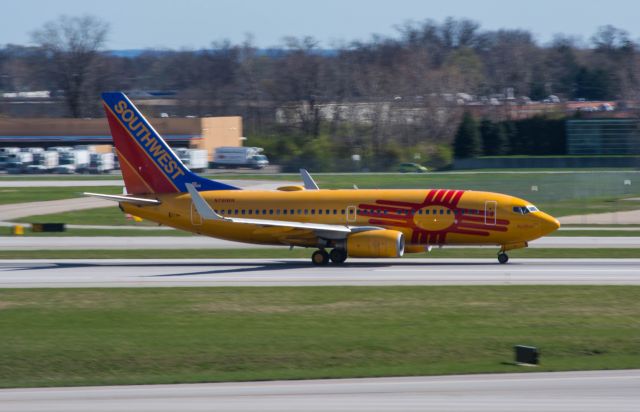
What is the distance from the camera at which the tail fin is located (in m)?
46.0

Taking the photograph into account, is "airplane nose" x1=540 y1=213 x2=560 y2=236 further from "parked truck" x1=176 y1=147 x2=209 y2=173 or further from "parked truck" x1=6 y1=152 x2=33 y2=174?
"parked truck" x1=6 y1=152 x2=33 y2=174

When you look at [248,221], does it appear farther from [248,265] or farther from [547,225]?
[547,225]

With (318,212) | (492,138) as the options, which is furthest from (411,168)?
(318,212)

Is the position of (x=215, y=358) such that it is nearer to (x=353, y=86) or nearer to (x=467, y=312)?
(x=467, y=312)

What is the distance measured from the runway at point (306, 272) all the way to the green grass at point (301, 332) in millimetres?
1876

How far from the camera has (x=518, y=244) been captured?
42906mm

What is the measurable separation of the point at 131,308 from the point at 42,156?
92.9 m

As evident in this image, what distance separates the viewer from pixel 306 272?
40875 mm

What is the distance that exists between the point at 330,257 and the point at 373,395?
2300 centimetres

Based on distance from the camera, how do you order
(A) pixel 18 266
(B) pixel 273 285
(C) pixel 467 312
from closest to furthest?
(C) pixel 467 312 → (B) pixel 273 285 → (A) pixel 18 266

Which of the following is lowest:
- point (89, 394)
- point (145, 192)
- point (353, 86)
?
point (89, 394)

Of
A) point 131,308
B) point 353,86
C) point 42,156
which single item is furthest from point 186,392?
point 353,86

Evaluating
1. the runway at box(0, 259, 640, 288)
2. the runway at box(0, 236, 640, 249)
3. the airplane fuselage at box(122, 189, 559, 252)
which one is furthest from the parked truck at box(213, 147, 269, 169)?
the runway at box(0, 259, 640, 288)

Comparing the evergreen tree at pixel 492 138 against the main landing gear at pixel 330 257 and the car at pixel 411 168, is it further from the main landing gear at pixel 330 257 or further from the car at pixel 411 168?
→ the main landing gear at pixel 330 257
